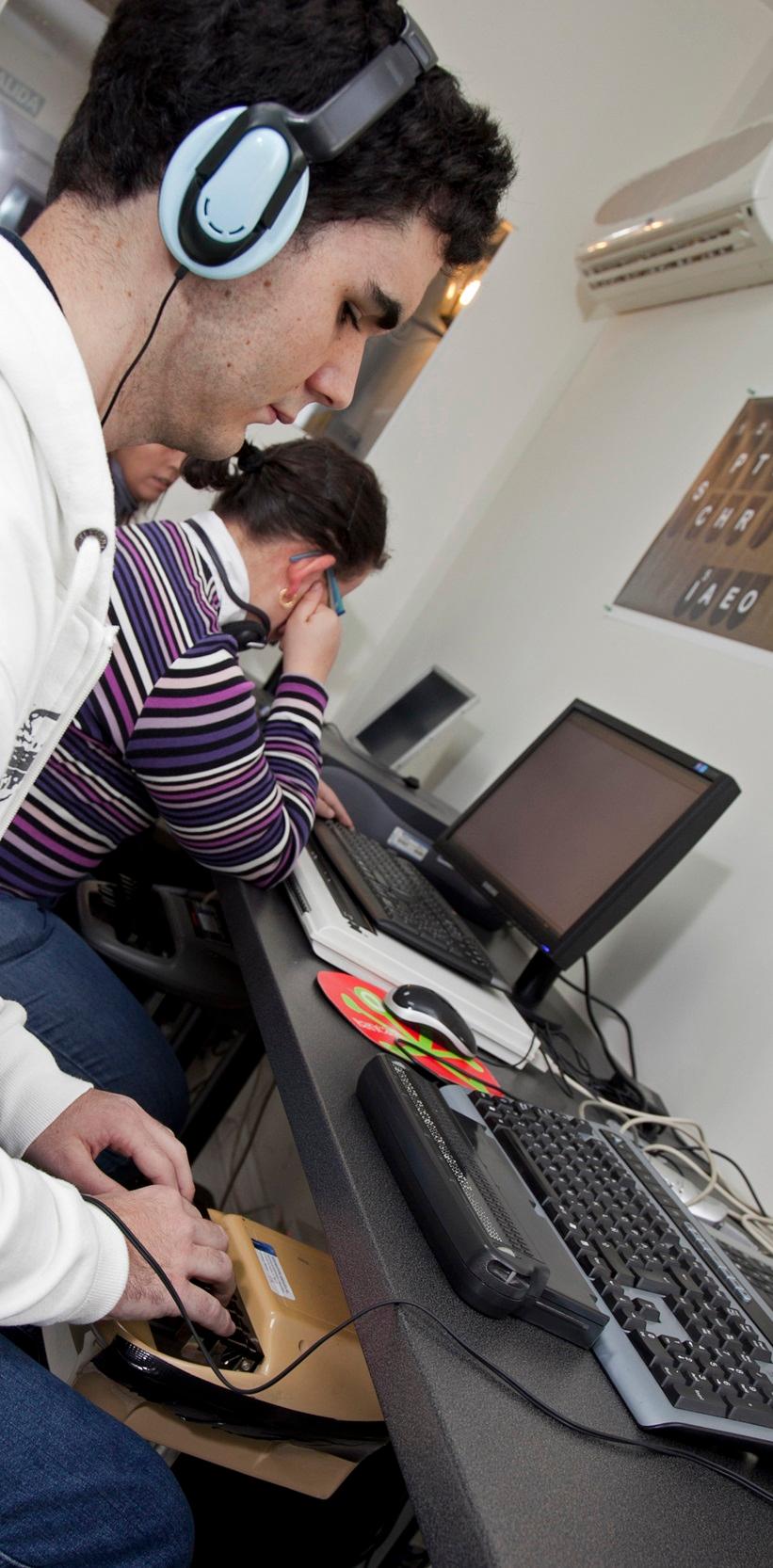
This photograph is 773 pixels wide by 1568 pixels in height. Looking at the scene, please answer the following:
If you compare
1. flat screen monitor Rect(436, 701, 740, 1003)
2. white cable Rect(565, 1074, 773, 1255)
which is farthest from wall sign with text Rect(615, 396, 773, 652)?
white cable Rect(565, 1074, 773, 1255)

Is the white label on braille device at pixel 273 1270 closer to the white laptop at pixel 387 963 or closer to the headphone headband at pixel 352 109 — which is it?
the white laptop at pixel 387 963

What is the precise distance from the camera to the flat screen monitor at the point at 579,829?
48.6 inches

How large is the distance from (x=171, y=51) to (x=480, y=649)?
1.73 metres

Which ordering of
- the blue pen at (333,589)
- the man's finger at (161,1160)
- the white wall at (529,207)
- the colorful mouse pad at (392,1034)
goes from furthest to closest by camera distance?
the white wall at (529,207) → the blue pen at (333,589) → the colorful mouse pad at (392,1034) → the man's finger at (161,1160)

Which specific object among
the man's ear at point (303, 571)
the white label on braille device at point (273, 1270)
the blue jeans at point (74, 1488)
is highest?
the man's ear at point (303, 571)

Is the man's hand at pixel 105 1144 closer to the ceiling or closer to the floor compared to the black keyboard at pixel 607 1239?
closer to the floor

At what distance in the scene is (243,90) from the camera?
66 cm

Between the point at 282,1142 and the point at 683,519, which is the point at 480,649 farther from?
the point at 282,1142

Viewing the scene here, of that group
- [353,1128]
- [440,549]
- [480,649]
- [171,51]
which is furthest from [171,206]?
[440,549]

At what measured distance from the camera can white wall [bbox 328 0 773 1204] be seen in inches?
54.4

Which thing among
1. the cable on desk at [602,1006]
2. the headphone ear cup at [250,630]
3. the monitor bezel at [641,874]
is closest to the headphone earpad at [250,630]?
the headphone ear cup at [250,630]

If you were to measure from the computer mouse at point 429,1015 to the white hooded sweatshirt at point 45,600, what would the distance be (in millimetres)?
372

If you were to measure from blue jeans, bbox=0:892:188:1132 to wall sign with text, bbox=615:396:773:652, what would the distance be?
1054mm

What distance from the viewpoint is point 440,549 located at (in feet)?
8.69
